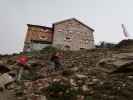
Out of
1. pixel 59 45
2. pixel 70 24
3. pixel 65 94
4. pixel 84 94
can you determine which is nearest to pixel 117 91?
pixel 84 94

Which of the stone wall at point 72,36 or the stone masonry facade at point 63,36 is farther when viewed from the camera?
the stone wall at point 72,36

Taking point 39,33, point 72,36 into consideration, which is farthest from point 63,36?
point 39,33

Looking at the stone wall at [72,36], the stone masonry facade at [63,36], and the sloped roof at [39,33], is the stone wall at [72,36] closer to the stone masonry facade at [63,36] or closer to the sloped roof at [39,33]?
the stone masonry facade at [63,36]

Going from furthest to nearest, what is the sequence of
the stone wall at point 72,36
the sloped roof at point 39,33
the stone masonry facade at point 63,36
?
the stone wall at point 72,36 → the sloped roof at point 39,33 → the stone masonry facade at point 63,36

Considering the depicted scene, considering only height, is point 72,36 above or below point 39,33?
below

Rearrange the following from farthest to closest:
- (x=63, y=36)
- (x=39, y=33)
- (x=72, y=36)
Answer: (x=72, y=36) → (x=63, y=36) → (x=39, y=33)

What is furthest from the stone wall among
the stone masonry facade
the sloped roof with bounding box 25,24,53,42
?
the sloped roof with bounding box 25,24,53,42

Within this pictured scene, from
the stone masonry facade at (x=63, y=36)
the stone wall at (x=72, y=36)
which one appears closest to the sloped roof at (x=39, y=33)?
the stone masonry facade at (x=63, y=36)

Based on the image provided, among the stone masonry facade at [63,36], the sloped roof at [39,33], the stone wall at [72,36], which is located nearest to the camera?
the stone masonry facade at [63,36]

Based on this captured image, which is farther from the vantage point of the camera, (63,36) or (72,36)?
(72,36)

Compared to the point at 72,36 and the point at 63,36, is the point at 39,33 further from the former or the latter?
the point at 72,36

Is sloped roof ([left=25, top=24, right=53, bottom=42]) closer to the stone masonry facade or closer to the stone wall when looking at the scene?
the stone masonry facade

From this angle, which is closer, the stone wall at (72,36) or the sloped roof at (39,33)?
the sloped roof at (39,33)

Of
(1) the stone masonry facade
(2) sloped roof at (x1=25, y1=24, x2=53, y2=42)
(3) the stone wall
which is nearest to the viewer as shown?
(1) the stone masonry facade
